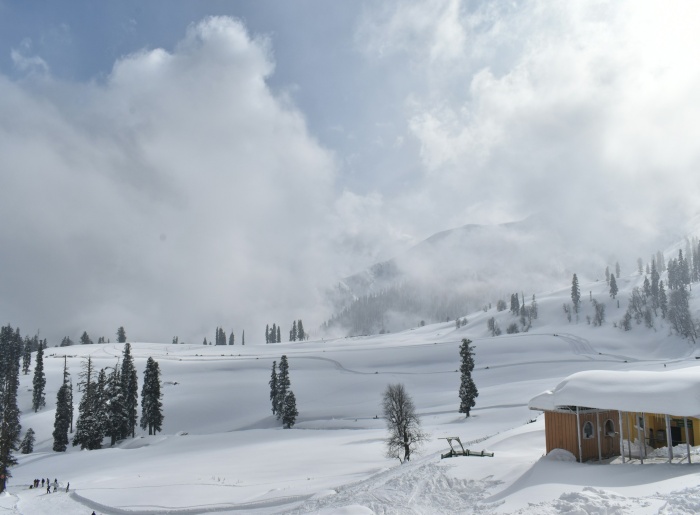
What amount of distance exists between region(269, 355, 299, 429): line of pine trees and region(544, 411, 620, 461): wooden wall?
6415 cm

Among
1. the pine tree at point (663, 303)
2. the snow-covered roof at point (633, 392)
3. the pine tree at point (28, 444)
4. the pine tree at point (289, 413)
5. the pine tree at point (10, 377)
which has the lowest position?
the pine tree at point (28, 444)

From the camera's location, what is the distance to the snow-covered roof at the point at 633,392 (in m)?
20.4

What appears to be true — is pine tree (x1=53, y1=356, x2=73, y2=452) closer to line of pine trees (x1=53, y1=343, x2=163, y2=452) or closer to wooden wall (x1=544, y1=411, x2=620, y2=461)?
line of pine trees (x1=53, y1=343, x2=163, y2=452)

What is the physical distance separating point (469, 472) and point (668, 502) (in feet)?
30.6

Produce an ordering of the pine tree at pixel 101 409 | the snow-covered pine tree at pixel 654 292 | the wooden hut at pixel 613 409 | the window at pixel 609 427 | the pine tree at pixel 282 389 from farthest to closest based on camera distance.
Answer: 1. the snow-covered pine tree at pixel 654 292
2. the pine tree at pixel 282 389
3. the pine tree at pixel 101 409
4. the window at pixel 609 427
5. the wooden hut at pixel 613 409

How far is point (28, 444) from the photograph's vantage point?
78312 millimetres

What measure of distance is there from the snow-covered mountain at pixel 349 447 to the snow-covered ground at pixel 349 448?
164mm

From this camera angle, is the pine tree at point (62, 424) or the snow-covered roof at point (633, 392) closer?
the snow-covered roof at point (633, 392)

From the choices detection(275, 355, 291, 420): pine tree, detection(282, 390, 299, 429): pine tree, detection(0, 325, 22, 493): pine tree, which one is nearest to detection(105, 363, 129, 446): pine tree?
detection(0, 325, 22, 493): pine tree

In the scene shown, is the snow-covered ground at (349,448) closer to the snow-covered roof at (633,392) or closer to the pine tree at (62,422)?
the snow-covered roof at (633,392)

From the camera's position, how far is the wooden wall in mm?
23359

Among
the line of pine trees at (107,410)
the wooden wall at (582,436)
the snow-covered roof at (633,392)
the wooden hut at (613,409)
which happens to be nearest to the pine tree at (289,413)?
the line of pine trees at (107,410)

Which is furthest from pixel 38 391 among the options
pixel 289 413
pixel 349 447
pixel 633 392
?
pixel 633 392

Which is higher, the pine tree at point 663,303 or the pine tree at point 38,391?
the pine tree at point 663,303
